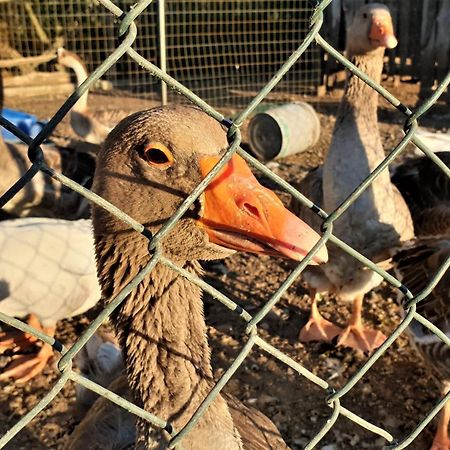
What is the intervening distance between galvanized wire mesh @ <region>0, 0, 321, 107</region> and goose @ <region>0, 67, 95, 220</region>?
4336mm

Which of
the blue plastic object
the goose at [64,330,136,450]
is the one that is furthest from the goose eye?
the blue plastic object

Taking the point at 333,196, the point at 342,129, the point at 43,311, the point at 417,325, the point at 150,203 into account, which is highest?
the point at 150,203

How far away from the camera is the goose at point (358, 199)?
350 centimetres

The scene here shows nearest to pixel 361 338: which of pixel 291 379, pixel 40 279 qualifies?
pixel 291 379

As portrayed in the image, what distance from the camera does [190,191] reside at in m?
1.49

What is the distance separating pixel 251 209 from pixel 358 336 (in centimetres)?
271

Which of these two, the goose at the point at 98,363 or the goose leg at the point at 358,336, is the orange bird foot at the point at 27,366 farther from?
the goose leg at the point at 358,336

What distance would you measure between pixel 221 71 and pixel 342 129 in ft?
21.5

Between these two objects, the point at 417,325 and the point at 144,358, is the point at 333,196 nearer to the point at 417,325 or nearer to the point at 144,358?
the point at 417,325

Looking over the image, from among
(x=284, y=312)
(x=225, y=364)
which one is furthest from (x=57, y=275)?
(x=284, y=312)

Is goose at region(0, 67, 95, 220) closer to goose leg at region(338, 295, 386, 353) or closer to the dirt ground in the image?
the dirt ground

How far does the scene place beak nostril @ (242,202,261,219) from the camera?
4.40ft

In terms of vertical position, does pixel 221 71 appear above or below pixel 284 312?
above

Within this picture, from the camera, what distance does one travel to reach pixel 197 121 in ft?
4.95
